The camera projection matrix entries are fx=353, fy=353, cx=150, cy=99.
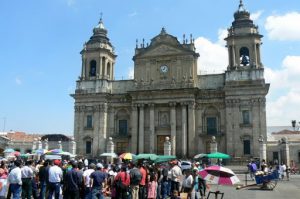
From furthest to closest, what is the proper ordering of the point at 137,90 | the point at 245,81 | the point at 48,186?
the point at 137,90
the point at 245,81
the point at 48,186

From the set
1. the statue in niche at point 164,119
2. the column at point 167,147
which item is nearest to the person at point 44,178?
the column at point 167,147

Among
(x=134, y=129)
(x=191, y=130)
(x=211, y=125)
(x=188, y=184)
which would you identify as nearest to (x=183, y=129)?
(x=191, y=130)

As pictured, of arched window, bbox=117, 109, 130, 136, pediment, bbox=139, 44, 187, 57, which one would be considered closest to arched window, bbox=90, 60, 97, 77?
arched window, bbox=117, 109, 130, 136

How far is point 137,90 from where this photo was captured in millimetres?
43375

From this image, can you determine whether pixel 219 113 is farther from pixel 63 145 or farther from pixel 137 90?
pixel 63 145

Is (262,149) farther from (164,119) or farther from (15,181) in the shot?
(15,181)

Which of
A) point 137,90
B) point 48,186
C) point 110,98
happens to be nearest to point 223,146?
point 137,90

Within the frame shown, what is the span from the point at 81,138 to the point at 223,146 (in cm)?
1807

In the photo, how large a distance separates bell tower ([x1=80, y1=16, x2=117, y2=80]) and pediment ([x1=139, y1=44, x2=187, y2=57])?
19.1 ft

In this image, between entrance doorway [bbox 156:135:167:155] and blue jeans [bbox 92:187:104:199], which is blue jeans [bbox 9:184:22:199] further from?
entrance doorway [bbox 156:135:167:155]

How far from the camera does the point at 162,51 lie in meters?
44.2

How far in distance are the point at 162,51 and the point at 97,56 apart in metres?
9.25

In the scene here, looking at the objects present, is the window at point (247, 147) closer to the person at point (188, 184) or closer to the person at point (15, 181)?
the person at point (188, 184)

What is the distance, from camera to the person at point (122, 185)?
11902 mm
